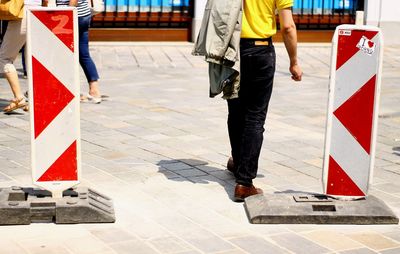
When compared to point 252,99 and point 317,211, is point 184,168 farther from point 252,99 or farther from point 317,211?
point 317,211

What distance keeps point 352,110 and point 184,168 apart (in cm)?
184

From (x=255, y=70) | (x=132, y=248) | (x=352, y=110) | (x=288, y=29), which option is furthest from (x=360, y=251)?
(x=288, y=29)

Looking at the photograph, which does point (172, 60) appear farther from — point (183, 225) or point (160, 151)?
point (183, 225)

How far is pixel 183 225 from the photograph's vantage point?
5195 millimetres

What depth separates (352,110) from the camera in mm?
5227

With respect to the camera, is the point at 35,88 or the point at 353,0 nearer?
the point at 35,88

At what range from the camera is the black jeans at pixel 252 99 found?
18.3ft

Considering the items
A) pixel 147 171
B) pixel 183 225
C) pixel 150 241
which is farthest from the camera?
pixel 147 171

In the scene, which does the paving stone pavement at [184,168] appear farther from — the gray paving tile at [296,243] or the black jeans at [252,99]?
the black jeans at [252,99]

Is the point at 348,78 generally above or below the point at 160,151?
above

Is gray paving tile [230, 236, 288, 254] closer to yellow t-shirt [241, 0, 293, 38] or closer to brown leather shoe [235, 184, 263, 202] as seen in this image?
brown leather shoe [235, 184, 263, 202]

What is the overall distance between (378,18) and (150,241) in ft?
40.3

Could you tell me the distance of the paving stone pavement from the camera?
490 centimetres

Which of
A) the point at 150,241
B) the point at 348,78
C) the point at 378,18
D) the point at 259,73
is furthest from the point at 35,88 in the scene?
the point at 378,18
